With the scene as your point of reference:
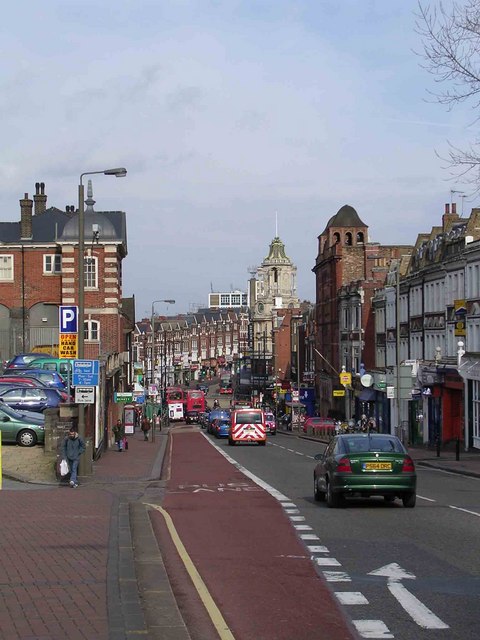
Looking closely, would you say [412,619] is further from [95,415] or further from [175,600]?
[95,415]

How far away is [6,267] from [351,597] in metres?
60.6

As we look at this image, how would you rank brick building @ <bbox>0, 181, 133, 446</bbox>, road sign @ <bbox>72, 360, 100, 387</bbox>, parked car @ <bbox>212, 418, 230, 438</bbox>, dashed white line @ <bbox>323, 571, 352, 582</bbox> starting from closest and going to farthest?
dashed white line @ <bbox>323, 571, 352, 582</bbox>
road sign @ <bbox>72, 360, 100, 387</bbox>
brick building @ <bbox>0, 181, 133, 446</bbox>
parked car @ <bbox>212, 418, 230, 438</bbox>

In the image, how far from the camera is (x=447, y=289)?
2215 inches

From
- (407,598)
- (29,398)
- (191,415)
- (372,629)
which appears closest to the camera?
(372,629)

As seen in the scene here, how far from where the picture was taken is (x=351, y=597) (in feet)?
35.6

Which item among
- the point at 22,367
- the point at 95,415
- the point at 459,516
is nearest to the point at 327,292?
the point at 22,367

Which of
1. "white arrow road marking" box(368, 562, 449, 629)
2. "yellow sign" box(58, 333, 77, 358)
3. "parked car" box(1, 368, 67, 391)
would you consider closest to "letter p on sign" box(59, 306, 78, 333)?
"yellow sign" box(58, 333, 77, 358)

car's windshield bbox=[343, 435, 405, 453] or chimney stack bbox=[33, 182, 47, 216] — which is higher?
chimney stack bbox=[33, 182, 47, 216]

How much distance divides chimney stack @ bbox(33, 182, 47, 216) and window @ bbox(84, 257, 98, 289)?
11.5m

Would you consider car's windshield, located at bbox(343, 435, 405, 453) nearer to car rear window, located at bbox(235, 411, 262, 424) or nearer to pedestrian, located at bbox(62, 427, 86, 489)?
pedestrian, located at bbox(62, 427, 86, 489)

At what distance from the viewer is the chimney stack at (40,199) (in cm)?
7925

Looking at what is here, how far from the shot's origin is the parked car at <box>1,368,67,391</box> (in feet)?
141

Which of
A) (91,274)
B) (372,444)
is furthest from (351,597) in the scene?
(91,274)

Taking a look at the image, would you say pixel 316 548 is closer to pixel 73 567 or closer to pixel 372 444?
pixel 73 567
